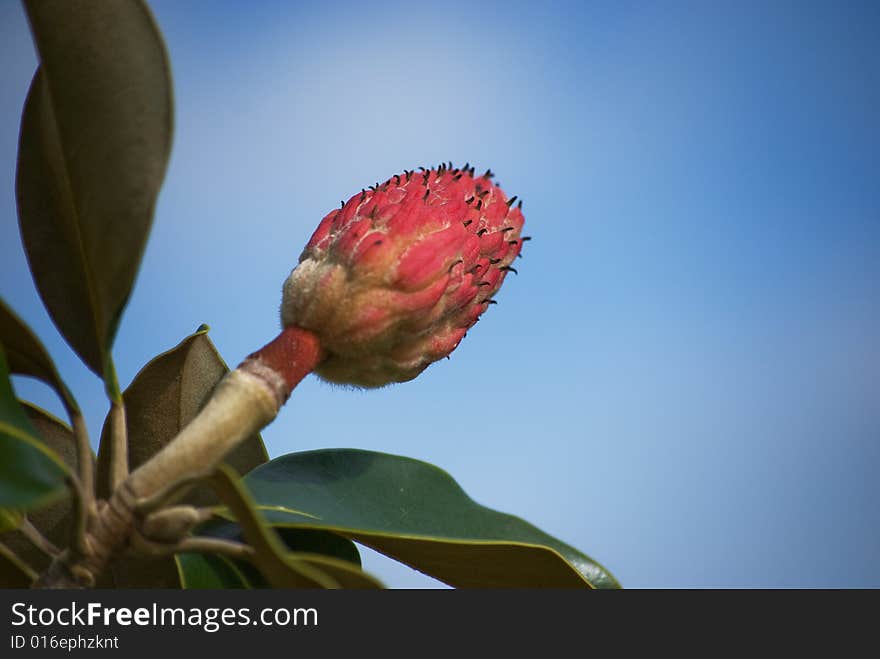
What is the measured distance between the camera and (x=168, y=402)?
56.9 inches

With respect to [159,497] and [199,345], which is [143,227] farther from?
[199,345]

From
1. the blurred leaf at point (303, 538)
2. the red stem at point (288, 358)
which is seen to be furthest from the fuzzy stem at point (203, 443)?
the blurred leaf at point (303, 538)

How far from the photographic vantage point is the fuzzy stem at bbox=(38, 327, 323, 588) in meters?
0.95

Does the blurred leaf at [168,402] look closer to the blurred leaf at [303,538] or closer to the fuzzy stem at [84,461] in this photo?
the blurred leaf at [303,538]

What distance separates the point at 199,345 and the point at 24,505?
2.37ft

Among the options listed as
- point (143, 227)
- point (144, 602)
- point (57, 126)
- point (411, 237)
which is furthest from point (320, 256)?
point (144, 602)

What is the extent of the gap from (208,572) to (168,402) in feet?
1.32

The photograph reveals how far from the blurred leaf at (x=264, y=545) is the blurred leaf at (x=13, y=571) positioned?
0.37m

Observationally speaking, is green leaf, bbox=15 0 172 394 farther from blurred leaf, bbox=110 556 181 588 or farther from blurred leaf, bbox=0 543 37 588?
blurred leaf, bbox=110 556 181 588

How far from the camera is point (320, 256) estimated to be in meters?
1.16

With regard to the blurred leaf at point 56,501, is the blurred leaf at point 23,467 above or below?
below

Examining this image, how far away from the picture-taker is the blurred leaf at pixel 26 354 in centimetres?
103

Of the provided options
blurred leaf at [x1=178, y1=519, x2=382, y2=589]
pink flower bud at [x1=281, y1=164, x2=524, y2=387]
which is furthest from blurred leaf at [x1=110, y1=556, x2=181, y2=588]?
pink flower bud at [x1=281, y1=164, x2=524, y2=387]

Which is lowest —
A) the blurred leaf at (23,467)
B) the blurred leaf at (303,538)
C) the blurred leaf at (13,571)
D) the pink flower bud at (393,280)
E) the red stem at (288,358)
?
the blurred leaf at (13,571)
